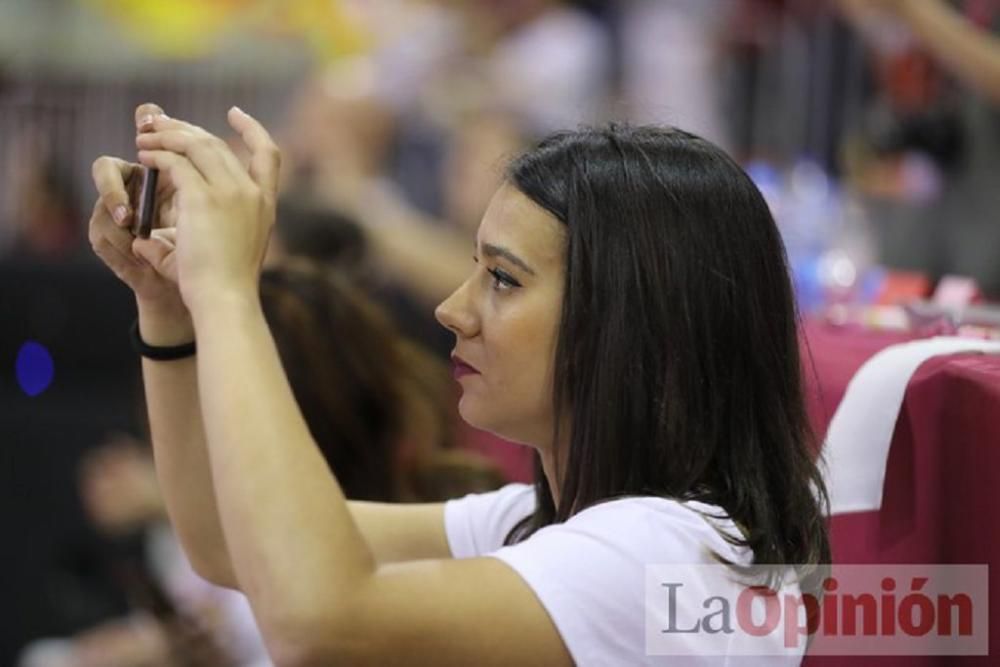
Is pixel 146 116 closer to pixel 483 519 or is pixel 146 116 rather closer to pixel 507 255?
pixel 507 255

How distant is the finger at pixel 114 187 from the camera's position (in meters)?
1.25

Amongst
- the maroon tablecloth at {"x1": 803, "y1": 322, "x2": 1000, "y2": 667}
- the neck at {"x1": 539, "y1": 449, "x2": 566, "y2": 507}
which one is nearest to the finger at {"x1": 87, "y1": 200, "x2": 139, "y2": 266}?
the neck at {"x1": 539, "y1": 449, "x2": 566, "y2": 507}

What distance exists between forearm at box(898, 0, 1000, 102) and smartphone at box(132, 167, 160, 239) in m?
1.58

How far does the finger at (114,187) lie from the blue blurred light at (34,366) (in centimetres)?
300

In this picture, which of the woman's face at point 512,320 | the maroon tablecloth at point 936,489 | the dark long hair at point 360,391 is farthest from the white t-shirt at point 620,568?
the dark long hair at point 360,391

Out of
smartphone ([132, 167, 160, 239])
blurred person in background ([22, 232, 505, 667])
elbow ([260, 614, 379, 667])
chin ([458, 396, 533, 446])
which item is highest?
smartphone ([132, 167, 160, 239])

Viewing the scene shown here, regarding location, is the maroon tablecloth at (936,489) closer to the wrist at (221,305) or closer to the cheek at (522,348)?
the cheek at (522,348)

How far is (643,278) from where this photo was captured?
1184 millimetres

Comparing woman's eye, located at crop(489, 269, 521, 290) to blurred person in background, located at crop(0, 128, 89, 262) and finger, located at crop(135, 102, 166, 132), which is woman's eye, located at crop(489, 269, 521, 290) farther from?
blurred person in background, located at crop(0, 128, 89, 262)

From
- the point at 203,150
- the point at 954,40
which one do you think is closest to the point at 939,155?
the point at 954,40

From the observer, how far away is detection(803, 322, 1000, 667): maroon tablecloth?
1.33m

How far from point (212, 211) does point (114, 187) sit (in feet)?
0.62

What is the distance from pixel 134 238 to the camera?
1273mm

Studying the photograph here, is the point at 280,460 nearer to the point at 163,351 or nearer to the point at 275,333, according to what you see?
the point at 163,351
